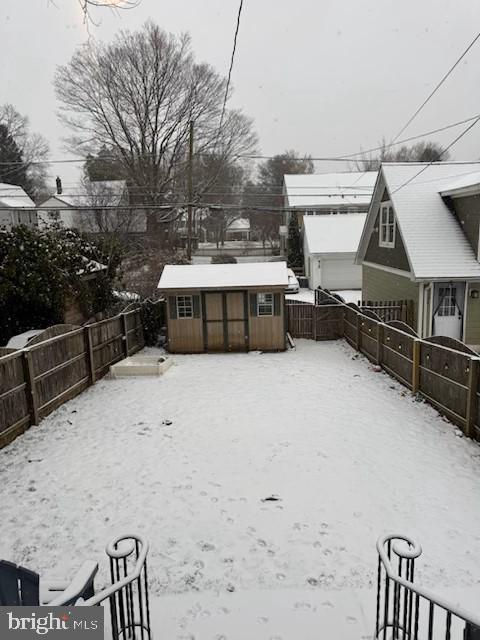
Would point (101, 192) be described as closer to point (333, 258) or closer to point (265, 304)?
point (333, 258)

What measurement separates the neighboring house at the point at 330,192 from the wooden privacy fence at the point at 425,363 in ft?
68.8

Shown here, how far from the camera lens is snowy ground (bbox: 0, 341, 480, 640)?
3.70 meters

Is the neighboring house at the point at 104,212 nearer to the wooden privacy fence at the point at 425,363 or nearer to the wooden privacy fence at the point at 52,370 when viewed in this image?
the wooden privacy fence at the point at 52,370

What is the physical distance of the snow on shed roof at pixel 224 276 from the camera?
42.6 ft

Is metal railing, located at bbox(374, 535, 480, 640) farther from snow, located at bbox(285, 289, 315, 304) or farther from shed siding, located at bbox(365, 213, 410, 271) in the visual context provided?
snow, located at bbox(285, 289, 315, 304)

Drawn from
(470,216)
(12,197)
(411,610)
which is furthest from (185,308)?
(12,197)

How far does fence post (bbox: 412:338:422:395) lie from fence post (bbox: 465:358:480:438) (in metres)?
A: 1.90

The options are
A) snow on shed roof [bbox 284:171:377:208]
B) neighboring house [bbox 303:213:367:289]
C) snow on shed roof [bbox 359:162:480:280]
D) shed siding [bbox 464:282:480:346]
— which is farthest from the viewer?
snow on shed roof [bbox 284:171:377:208]

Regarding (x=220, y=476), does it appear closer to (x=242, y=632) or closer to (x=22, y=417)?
(x=242, y=632)

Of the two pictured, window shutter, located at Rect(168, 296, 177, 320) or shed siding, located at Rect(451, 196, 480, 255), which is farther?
window shutter, located at Rect(168, 296, 177, 320)

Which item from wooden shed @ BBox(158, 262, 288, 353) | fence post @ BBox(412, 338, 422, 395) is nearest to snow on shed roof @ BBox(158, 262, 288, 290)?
wooden shed @ BBox(158, 262, 288, 353)

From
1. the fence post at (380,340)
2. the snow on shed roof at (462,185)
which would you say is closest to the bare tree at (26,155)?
the snow on shed roof at (462,185)

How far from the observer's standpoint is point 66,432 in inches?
293

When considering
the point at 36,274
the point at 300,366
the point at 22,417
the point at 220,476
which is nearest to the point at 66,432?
the point at 22,417
